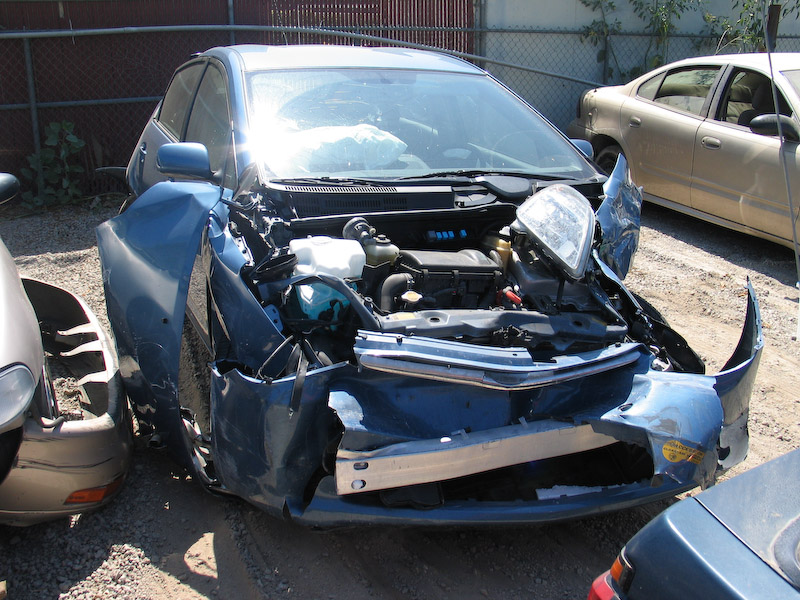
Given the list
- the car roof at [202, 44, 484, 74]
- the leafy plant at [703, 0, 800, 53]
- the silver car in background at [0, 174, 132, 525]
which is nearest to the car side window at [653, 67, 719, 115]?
the car roof at [202, 44, 484, 74]

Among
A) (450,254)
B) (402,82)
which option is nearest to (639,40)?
(402,82)

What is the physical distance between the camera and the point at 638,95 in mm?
7145

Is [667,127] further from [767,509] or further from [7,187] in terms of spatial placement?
[767,509]

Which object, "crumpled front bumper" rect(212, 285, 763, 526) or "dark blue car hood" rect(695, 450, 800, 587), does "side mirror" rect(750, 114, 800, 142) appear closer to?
"crumpled front bumper" rect(212, 285, 763, 526)

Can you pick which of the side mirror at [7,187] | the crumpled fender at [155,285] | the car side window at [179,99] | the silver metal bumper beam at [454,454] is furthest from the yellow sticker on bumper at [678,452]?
the car side window at [179,99]

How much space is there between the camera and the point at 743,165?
5.88m

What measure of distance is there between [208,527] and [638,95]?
6.20m

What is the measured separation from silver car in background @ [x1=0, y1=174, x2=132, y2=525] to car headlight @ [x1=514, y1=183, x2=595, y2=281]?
1836 millimetres

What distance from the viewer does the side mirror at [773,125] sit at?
5.48 meters

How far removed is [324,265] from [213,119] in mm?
1713

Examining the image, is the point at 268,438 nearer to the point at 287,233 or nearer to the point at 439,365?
the point at 439,365

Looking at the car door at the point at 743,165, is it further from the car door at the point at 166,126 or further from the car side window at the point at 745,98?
the car door at the point at 166,126

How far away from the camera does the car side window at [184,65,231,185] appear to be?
357 centimetres

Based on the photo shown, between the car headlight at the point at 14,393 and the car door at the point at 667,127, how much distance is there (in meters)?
5.81
